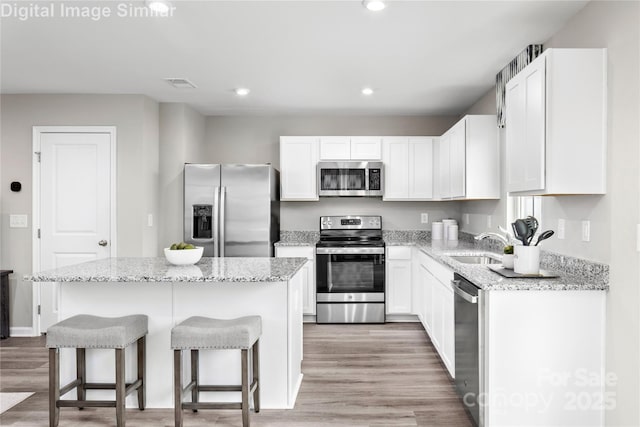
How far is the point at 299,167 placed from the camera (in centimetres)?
533

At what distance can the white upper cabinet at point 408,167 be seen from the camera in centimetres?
534

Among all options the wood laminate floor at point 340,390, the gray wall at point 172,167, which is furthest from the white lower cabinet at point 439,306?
the gray wall at point 172,167

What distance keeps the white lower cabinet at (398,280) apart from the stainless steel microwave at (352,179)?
30.5 inches

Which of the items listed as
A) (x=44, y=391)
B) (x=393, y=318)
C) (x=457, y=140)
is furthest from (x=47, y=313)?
(x=457, y=140)

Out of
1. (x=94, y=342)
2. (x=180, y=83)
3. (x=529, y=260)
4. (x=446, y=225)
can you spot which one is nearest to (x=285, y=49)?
(x=180, y=83)

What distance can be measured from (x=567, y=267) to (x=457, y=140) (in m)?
1.86

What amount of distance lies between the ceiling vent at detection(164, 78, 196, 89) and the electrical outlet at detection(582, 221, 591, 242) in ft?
11.1

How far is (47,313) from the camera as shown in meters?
4.60

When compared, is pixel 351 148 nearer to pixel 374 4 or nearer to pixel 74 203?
pixel 374 4

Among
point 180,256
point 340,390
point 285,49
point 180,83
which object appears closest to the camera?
point 180,256

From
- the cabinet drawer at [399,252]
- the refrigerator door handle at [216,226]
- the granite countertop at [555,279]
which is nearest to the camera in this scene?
the granite countertop at [555,279]

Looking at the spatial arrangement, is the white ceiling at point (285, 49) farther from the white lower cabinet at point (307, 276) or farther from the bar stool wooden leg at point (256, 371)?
the bar stool wooden leg at point (256, 371)

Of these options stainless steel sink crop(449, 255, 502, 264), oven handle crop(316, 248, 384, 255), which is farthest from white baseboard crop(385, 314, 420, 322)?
stainless steel sink crop(449, 255, 502, 264)

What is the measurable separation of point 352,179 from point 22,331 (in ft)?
12.8
